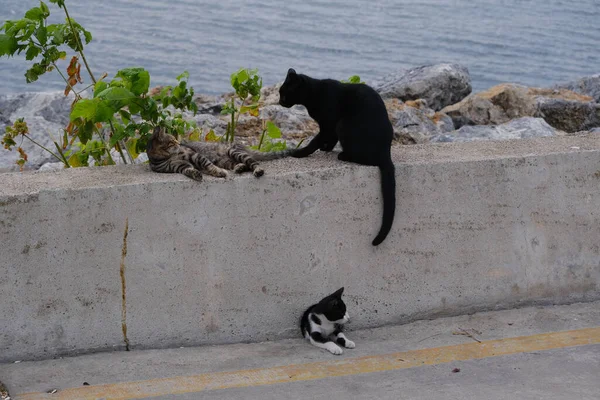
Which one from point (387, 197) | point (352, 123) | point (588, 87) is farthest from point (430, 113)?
point (387, 197)

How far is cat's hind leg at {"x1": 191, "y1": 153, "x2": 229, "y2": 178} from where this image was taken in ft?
14.6

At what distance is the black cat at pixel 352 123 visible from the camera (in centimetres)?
451

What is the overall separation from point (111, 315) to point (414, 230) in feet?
5.63

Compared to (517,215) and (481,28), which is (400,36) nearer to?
(481,28)

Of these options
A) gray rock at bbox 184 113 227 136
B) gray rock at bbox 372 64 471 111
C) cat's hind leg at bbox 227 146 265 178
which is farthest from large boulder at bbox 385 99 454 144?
cat's hind leg at bbox 227 146 265 178

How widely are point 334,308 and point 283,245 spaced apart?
1.42 ft

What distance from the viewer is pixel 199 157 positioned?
463cm

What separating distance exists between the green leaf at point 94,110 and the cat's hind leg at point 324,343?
1650 millimetres

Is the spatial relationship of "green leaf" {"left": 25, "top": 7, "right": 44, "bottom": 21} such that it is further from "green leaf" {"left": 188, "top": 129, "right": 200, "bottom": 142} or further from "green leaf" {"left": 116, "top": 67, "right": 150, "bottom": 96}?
"green leaf" {"left": 188, "top": 129, "right": 200, "bottom": 142}

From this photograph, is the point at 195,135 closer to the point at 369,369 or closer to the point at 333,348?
the point at 333,348

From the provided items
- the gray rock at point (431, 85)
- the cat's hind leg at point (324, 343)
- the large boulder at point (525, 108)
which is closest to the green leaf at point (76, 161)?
the cat's hind leg at point (324, 343)

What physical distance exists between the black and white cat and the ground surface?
0.06 metres

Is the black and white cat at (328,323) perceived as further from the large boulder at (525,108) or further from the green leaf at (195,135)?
the large boulder at (525,108)

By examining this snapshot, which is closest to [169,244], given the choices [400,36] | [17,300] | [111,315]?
[111,315]
